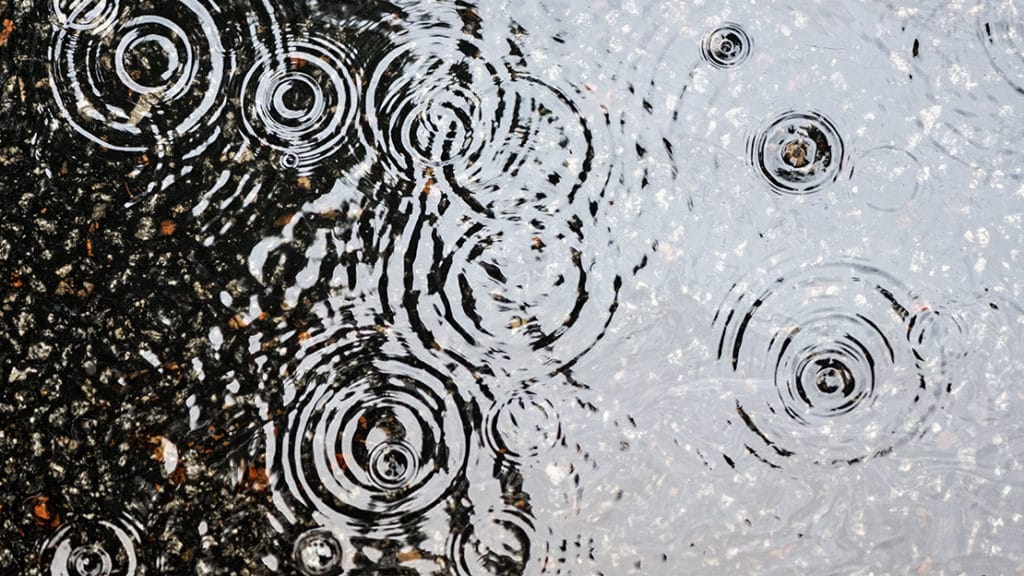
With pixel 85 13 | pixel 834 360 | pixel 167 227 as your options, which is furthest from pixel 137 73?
pixel 834 360

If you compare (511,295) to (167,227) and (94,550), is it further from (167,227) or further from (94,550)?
(94,550)

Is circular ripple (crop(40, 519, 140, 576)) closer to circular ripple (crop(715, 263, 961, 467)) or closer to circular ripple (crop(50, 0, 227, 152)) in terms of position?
circular ripple (crop(50, 0, 227, 152))

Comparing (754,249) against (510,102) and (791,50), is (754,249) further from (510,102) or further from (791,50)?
(510,102)

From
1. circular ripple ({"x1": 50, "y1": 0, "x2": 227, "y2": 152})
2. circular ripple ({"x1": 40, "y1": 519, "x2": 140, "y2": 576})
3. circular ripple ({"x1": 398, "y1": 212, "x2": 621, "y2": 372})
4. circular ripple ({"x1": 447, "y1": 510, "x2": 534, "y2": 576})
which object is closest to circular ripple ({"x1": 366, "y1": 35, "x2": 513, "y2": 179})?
circular ripple ({"x1": 398, "y1": 212, "x2": 621, "y2": 372})

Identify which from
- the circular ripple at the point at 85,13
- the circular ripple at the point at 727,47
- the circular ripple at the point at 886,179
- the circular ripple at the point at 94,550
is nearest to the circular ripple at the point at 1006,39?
the circular ripple at the point at 886,179

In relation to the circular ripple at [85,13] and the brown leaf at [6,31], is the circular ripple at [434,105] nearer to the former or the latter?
the circular ripple at [85,13]

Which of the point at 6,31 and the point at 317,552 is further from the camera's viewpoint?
the point at 6,31
